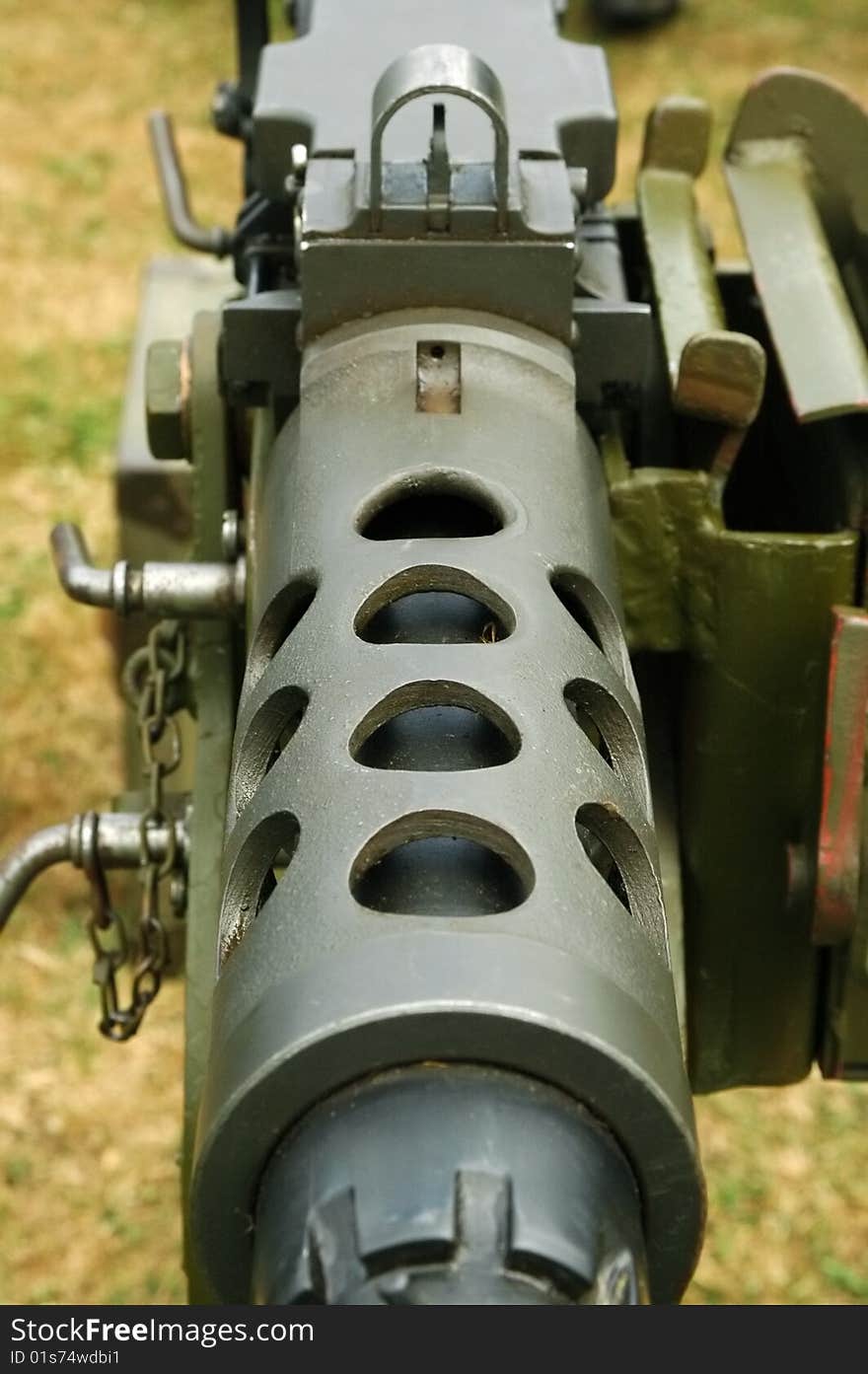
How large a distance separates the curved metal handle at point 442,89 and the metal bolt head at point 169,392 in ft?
2.50

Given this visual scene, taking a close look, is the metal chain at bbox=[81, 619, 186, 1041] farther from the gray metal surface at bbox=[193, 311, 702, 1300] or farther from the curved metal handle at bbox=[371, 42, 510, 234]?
→ the curved metal handle at bbox=[371, 42, 510, 234]

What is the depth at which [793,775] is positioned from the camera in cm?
307

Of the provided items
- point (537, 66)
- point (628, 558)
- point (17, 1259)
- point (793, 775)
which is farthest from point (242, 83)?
point (17, 1259)

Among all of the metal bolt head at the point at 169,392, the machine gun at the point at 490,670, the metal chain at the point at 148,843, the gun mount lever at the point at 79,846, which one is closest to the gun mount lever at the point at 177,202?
the machine gun at the point at 490,670

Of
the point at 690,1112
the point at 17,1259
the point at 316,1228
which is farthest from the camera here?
the point at 17,1259

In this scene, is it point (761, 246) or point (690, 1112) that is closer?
point (690, 1112)

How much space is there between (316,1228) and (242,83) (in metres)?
2.82

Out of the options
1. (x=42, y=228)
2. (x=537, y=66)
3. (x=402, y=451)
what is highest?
(x=537, y=66)

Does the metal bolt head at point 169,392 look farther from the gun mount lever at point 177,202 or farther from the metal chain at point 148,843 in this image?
the gun mount lever at point 177,202

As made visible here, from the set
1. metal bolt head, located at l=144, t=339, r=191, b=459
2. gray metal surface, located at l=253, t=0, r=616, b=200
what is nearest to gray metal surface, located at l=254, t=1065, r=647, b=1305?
gray metal surface, located at l=253, t=0, r=616, b=200

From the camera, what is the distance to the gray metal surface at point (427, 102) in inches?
112

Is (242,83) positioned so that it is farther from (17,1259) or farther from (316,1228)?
(316,1228)

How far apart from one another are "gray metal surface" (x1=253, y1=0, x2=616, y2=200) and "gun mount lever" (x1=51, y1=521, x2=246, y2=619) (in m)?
0.58

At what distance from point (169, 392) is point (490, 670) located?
1331 millimetres
